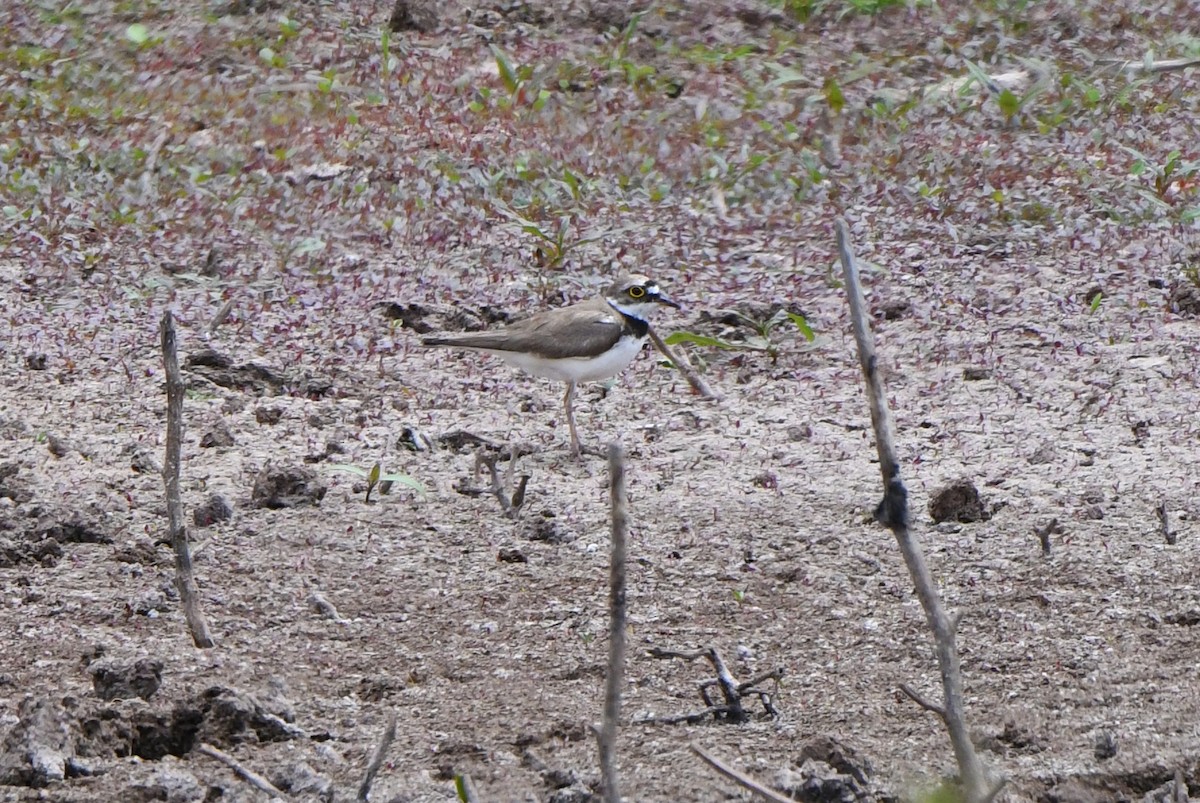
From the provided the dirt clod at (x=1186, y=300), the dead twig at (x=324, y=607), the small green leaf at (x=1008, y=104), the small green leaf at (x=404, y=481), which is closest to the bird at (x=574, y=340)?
the small green leaf at (x=404, y=481)

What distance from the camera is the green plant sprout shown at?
664 cm

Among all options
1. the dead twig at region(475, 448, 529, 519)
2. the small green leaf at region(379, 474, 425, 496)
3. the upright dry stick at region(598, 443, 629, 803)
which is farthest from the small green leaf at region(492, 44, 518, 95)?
the upright dry stick at region(598, 443, 629, 803)

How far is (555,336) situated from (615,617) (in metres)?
5.03

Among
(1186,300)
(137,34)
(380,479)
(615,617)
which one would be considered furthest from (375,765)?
(137,34)

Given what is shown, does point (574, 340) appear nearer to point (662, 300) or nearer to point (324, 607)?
point (662, 300)

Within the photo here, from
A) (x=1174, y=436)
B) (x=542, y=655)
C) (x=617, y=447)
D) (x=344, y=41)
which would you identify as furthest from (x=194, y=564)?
(x=344, y=41)

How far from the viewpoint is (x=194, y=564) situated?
5.89 m

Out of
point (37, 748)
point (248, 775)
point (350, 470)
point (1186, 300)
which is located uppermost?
point (248, 775)

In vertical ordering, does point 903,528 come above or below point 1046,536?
above

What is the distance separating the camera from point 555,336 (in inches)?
309

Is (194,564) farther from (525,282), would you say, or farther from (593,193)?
(593,193)

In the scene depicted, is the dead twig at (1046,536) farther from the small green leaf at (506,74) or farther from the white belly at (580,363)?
the small green leaf at (506,74)

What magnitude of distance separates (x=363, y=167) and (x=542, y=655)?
6.51 metres

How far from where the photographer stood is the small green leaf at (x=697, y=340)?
27.8ft
